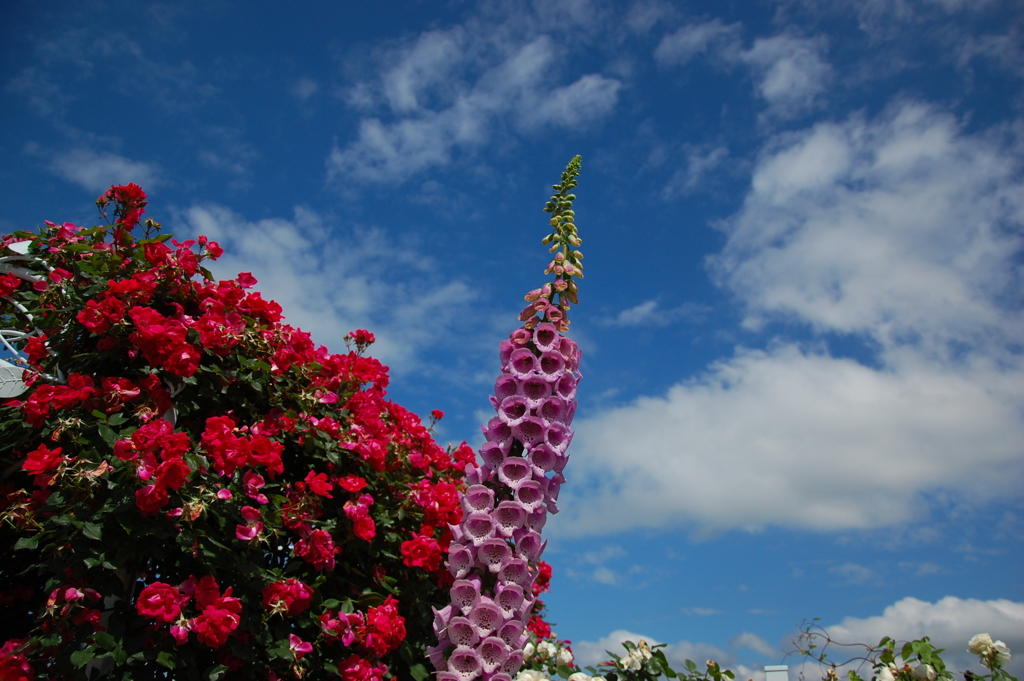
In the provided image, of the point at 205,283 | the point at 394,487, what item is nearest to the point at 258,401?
the point at 205,283

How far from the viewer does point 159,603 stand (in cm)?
244

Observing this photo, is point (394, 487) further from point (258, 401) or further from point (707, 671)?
point (707, 671)

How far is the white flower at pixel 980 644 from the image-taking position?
2.84 m

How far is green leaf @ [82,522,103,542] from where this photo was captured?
238 cm

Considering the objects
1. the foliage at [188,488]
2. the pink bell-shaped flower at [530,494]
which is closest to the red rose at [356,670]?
the foliage at [188,488]

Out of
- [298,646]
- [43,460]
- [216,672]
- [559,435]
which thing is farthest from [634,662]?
[43,460]

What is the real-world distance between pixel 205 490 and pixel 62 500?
1.69 feet

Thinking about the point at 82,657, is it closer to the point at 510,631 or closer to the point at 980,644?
the point at 510,631

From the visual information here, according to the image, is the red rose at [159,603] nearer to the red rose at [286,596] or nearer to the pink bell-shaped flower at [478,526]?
the red rose at [286,596]

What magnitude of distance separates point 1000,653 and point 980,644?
75 mm

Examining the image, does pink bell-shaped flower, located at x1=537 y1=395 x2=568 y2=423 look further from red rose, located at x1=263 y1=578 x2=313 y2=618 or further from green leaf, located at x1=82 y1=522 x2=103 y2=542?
green leaf, located at x1=82 y1=522 x2=103 y2=542

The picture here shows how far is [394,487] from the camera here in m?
3.71

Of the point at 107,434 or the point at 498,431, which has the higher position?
the point at 498,431

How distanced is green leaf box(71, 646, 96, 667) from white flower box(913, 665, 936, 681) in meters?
3.45
